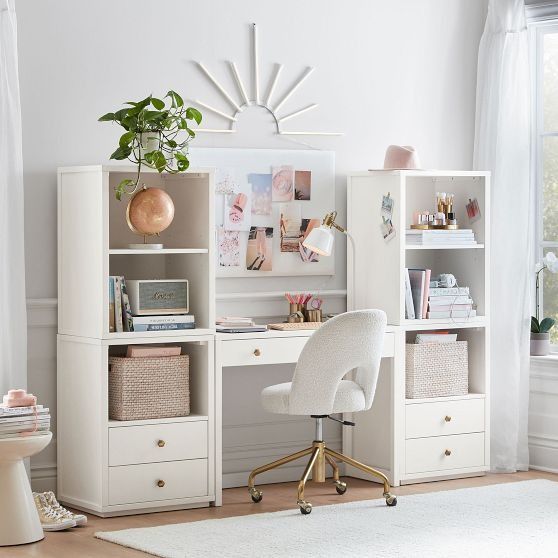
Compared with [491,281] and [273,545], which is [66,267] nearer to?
[273,545]

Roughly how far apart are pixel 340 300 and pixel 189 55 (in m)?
1.42

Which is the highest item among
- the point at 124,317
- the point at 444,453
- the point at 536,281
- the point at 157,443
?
the point at 536,281

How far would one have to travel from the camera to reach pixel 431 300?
558 cm

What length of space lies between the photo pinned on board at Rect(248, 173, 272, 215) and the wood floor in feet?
4.33

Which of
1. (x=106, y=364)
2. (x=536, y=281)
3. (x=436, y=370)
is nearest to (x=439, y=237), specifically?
(x=436, y=370)

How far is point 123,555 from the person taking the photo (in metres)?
4.18

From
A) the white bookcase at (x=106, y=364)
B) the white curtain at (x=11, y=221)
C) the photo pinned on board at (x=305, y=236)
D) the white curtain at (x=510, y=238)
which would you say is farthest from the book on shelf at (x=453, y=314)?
the white curtain at (x=11, y=221)

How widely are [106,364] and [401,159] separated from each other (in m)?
1.78

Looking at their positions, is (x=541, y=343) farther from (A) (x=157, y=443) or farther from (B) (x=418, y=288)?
(A) (x=157, y=443)

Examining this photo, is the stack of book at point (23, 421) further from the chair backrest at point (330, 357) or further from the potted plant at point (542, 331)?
the potted plant at point (542, 331)

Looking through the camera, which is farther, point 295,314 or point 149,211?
point 295,314

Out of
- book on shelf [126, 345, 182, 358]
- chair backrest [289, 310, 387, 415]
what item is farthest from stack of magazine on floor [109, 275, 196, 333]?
chair backrest [289, 310, 387, 415]

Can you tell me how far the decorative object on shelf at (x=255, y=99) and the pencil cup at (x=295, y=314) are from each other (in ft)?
2.77

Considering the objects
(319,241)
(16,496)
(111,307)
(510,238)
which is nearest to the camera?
(16,496)
